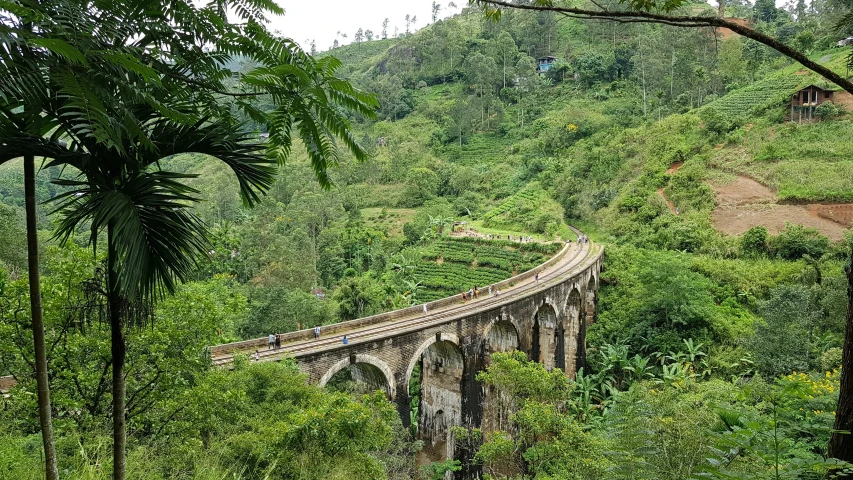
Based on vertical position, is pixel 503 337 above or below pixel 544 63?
below

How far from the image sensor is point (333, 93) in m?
2.71

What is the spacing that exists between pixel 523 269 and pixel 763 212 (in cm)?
1284

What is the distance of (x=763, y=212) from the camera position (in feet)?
90.8

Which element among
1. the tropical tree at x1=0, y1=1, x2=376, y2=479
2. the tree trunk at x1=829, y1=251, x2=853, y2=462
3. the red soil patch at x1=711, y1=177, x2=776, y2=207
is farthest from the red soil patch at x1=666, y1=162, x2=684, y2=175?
the tropical tree at x1=0, y1=1, x2=376, y2=479

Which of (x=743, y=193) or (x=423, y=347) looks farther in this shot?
(x=743, y=193)

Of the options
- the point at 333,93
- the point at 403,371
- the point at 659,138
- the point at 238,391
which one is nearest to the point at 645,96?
the point at 659,138

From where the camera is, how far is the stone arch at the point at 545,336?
22.0m

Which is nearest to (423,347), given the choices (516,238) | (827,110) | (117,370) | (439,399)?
(439,399)

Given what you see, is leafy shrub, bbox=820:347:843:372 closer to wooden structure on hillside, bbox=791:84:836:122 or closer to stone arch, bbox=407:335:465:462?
stone arch, bbox=407:335:465:462

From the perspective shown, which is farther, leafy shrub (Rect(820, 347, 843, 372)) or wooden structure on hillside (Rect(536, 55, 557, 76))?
wooden structure on hillside (Rect(536, 55, 557, 76))

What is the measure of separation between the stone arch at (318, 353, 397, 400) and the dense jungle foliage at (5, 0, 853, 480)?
1177 millimetres

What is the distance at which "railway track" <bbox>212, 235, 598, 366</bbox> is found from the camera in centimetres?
1335

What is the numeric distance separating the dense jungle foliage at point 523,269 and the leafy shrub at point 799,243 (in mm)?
88

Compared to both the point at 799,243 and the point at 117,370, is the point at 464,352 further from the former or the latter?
the point at 799,243
